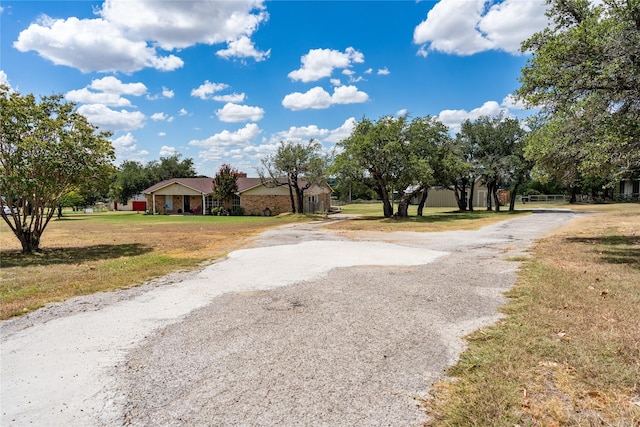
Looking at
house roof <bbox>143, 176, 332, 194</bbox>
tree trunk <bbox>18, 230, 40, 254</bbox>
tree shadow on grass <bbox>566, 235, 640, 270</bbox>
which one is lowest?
tree shadow on grass <bbox>566, 235, 640, 270</bbox>

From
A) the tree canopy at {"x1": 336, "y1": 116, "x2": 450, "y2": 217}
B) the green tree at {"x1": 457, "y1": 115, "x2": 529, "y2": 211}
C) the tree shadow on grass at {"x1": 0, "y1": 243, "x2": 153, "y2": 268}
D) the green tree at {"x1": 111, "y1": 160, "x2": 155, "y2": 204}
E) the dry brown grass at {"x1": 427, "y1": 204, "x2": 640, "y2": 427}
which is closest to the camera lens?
the dry brown grass at {"x1": 427, "y1": 204, "x2": 640, "y2": 427}

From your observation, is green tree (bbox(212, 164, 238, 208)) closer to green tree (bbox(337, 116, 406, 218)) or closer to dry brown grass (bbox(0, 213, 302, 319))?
green tree (bbox(337, 116, 406, 218))

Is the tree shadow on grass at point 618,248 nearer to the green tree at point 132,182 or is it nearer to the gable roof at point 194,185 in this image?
the gable roof at point 194,185

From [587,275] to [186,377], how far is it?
24.7 ft

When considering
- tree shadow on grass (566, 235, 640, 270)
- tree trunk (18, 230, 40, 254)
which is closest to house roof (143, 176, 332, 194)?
tree trunk (18, 230, 40, 254)

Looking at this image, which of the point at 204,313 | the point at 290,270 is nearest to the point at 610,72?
the point at 290,270

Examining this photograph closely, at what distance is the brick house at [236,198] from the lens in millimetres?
40031

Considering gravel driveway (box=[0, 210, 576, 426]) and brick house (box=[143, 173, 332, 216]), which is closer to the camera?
gravel driveway (box=[0, 210, 576, 426])

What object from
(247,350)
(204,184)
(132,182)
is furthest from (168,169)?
(247,350)

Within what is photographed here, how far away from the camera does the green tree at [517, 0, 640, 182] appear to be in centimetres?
875

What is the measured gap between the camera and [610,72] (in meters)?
8.62

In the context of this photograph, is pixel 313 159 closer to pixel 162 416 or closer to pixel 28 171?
pixel 28 171

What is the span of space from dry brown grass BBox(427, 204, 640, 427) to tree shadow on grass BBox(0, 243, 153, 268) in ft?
37.9

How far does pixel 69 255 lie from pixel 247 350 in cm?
1176
